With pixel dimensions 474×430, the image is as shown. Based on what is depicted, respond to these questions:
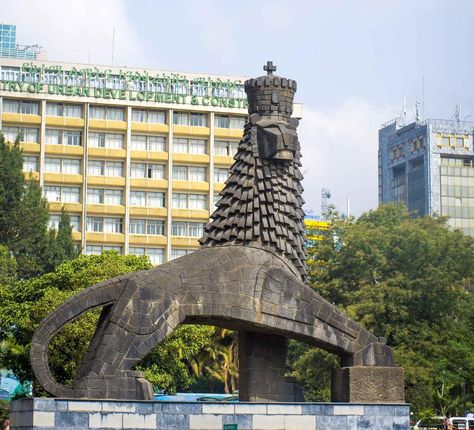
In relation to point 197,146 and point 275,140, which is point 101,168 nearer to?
point 197,146

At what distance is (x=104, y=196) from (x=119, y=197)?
955 millimetres

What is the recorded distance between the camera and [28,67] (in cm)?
6738

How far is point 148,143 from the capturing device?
69188 millimetres

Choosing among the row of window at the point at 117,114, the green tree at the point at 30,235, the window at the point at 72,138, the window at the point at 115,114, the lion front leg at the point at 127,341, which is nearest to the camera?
the lion front leg at the point at 127,341

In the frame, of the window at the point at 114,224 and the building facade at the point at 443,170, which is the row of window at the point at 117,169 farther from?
the building facade at the point at 443,170

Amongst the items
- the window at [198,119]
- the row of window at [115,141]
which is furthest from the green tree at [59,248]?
the window at [198,119]

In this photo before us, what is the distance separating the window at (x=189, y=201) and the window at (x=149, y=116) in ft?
15.9

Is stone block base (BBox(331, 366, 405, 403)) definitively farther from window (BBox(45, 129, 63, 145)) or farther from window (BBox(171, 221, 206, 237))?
window (BBox(45, 129, 63, 145))

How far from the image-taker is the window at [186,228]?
2712 inches

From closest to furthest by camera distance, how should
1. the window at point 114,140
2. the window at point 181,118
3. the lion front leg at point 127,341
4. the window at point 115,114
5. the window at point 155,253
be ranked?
the lion front leg at point 127,341 → the window at point 155,253 → the window at point 115,114 → the window at point 114,140 → the window at point 181,118

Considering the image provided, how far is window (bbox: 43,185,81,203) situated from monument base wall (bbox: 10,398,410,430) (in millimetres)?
50406

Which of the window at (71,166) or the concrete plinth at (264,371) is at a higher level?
the window at (71,166)

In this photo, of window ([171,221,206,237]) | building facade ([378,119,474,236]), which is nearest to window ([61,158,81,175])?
window ([171,221,206,237])

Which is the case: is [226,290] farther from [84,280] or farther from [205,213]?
[205,213]
